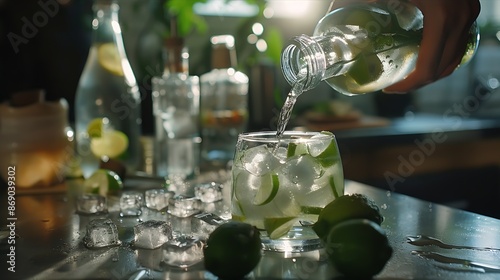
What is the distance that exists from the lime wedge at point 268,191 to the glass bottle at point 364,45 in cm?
21

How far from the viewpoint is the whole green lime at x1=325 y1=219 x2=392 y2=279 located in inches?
24.8

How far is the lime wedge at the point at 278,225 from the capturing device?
724 mm

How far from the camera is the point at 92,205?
3.34 ft

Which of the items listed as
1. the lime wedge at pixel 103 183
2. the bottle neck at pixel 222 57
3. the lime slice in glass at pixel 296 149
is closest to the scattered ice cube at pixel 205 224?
the lime slice in glass at pixel 296 149

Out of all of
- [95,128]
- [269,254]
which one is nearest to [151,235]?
[269,254]

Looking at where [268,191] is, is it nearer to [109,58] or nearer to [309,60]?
[309,60]

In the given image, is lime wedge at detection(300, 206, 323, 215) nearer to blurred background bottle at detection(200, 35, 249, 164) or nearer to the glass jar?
the glass jar

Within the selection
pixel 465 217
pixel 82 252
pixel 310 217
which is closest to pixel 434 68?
pixel 465 217

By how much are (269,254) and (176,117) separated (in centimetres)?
78

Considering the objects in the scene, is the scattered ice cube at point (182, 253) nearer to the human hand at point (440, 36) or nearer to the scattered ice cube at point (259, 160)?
the scattered ice cube at point (259, 160)

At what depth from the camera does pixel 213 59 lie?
5.61ft

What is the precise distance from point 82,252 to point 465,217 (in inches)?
23.4

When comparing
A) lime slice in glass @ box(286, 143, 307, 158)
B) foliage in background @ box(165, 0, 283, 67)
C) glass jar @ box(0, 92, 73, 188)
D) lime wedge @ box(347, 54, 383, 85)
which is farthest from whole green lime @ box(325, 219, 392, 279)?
foliage in background @ box(165, 0, 283, 67)

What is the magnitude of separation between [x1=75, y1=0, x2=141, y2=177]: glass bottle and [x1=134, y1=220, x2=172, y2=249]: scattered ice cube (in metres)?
0.65
